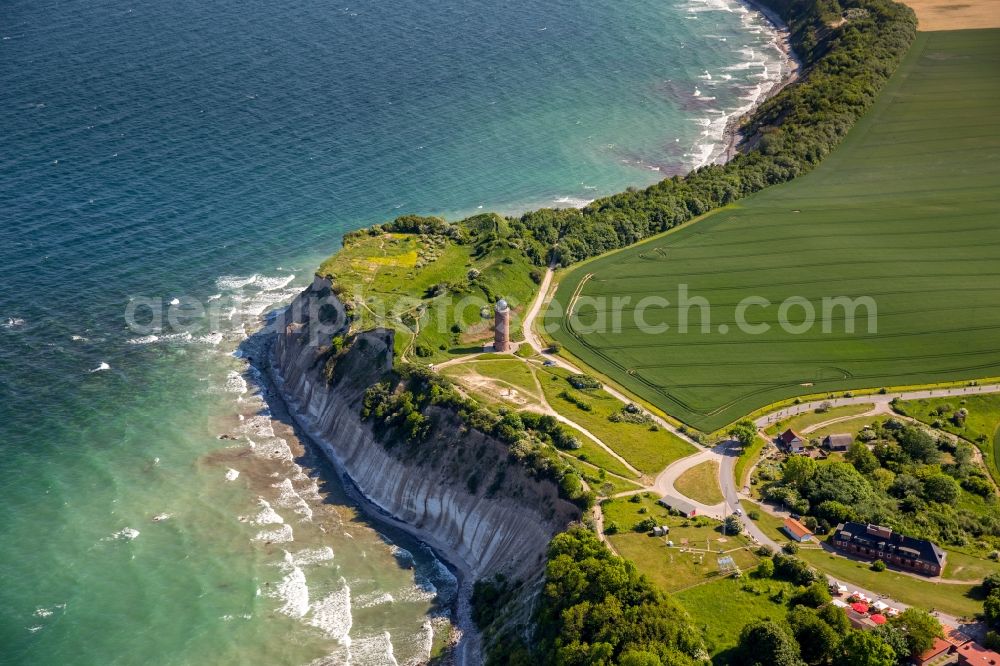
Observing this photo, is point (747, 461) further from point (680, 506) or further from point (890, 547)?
point (890, 547)

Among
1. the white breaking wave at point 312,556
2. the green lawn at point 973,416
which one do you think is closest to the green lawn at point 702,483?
the green lawn at point 973,416

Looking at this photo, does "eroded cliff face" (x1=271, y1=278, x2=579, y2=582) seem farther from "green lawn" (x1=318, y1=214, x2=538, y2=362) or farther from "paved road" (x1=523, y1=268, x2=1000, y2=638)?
"paved road" (x1=523, y1=268, x2=1000, y2=638)

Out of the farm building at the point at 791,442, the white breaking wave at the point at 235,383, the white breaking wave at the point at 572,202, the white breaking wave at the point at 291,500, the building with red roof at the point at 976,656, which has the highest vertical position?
the white breaking wave at the point at 572,202

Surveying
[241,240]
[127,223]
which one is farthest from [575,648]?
[127,223]

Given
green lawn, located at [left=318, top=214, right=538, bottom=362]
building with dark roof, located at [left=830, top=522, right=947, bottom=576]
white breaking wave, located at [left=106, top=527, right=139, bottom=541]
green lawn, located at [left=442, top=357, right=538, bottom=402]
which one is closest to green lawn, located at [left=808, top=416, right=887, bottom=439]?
building with dark roof, located at [left=830, top=522, right=947, bottom=576]

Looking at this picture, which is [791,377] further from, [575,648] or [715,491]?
[575,648]

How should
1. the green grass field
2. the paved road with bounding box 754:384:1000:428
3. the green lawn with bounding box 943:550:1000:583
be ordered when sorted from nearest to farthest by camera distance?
the green lawn with bounding box 943:550:1000:583
the paved road with bounding box 754:384:1000:428
the green grass field

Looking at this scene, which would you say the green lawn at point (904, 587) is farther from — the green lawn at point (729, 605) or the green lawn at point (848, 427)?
the green lawn at point (848, 427)
